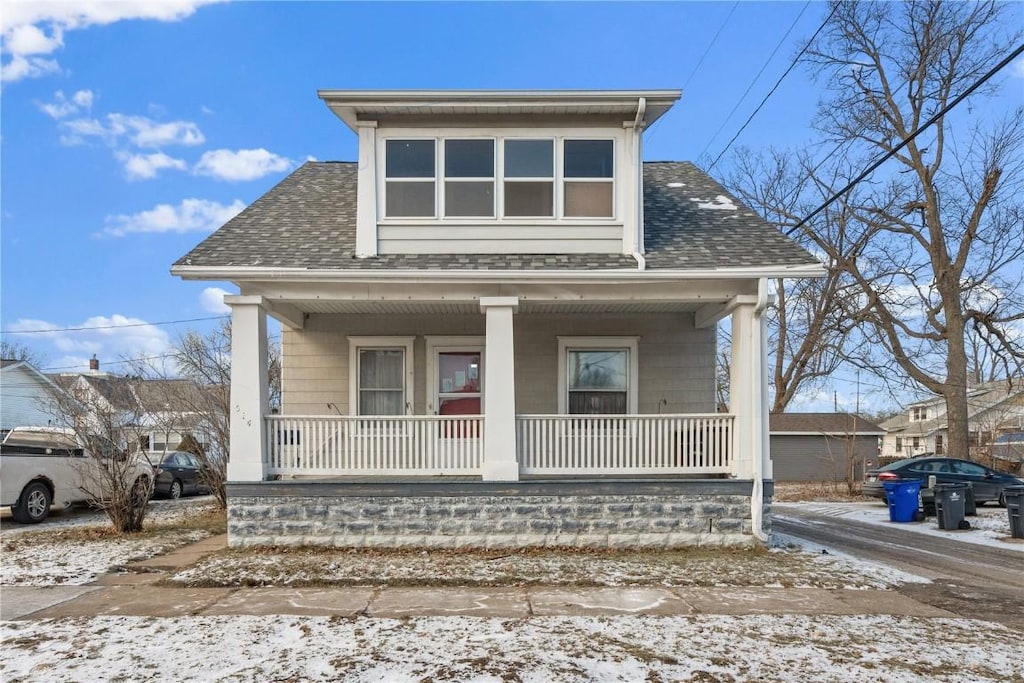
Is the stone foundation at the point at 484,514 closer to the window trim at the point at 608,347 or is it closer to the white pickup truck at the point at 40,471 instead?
the window trim at the point at 608,347

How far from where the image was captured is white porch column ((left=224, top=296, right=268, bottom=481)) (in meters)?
8.45

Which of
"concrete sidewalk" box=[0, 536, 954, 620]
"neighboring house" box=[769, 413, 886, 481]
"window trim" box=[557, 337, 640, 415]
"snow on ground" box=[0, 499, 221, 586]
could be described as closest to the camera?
"concrete sidewalk" box=[0, 536, 954, 620]

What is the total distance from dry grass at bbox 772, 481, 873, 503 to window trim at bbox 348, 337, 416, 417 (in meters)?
12.2

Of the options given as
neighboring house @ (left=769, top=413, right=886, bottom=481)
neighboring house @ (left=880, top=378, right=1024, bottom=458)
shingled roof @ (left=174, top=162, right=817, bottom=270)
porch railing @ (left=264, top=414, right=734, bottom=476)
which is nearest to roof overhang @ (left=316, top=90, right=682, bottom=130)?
shingled roof @ (left=174, top=162, right=817, bottom=270)

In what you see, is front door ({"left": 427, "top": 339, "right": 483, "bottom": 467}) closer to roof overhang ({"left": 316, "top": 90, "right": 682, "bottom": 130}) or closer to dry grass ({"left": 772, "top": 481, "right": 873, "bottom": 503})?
roof overhang ({"left": 316, "top": 90, "right": 682, "bottom": 130})

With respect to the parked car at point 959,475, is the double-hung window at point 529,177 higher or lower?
higher

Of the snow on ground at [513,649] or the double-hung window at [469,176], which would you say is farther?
the double-hung window at [469,176]

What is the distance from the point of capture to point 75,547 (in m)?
8.83

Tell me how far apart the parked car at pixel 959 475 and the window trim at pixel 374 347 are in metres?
12.1

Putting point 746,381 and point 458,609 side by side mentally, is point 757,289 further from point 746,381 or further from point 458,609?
point 458,609

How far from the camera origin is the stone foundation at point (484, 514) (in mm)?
8367

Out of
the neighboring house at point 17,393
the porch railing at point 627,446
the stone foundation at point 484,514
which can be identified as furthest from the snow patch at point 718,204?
the neighboring house at point 17,393

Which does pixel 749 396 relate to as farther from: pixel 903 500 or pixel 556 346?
pixel 903 500

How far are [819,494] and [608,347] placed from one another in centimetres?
1273
